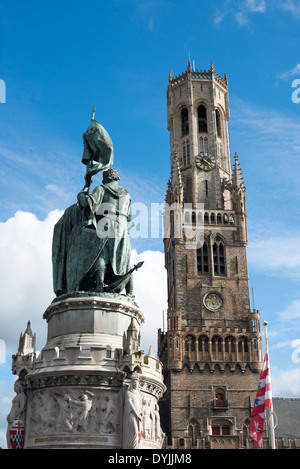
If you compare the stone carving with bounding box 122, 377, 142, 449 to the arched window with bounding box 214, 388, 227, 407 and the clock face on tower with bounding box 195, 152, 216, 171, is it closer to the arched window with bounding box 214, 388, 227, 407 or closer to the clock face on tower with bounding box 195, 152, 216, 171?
the arched window with bounding box 214, 388, 227, 407

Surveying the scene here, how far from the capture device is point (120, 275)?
74.6ft

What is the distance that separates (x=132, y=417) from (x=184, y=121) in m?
72.8

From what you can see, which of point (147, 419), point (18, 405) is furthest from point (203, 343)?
point (18, 405)

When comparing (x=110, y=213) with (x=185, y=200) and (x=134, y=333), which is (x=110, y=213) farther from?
(x=185, y=200)

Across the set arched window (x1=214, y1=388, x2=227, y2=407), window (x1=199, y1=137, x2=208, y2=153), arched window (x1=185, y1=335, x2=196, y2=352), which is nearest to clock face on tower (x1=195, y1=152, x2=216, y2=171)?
window (x1=199, y1=137, x2=208, y2=153)

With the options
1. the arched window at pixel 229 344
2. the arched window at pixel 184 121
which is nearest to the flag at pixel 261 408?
the arched window at pixel 229 344

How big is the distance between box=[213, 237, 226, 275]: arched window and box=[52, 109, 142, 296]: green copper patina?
171 feet

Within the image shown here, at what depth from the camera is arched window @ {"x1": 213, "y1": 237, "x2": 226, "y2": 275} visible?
249 ft

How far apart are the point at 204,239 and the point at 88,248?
54810mm

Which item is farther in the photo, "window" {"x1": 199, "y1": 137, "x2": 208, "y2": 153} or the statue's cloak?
"window" {"x1": 199, "y1": 137, "x2": 208, "y2": 153}

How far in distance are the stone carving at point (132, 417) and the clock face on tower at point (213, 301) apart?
178 ft

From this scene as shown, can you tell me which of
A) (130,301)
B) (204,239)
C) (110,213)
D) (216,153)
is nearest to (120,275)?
(130,301)

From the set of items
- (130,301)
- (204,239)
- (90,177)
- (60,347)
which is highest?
(204,239)
